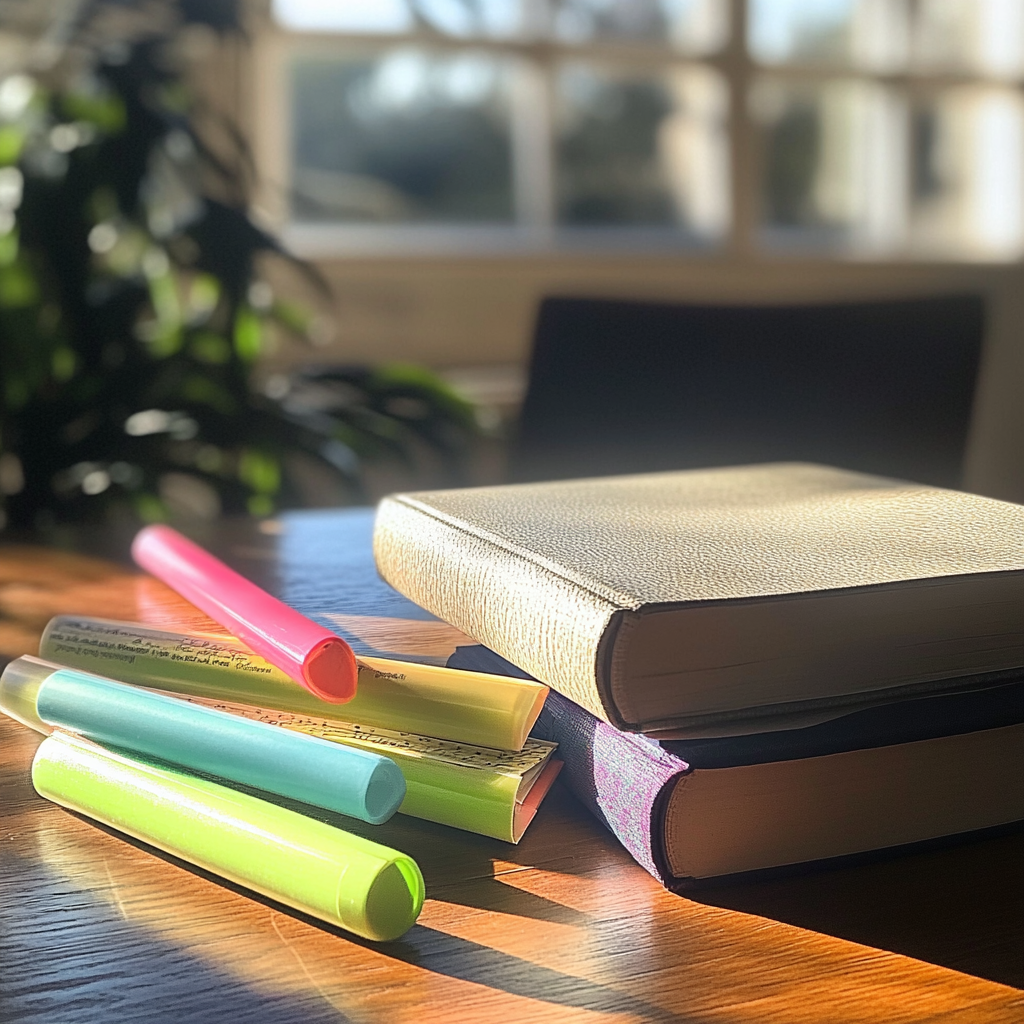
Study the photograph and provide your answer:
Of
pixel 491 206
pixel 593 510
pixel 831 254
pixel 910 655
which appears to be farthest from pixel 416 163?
pixel 910 655

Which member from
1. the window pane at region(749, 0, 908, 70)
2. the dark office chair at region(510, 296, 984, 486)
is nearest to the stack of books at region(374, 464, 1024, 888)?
the dark office chair at region(510, 296, 984, 486)

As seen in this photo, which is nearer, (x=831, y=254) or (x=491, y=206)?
(x=491, y=206)

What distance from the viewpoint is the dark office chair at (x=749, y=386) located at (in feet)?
4.33

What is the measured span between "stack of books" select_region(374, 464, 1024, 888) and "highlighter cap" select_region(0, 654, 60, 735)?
16 centimetres

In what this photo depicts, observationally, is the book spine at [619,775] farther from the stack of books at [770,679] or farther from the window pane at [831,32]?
the window pane at [831,32]

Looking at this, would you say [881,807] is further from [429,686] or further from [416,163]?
[416,163]

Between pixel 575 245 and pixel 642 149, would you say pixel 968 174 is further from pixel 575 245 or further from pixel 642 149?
pixel 575 245

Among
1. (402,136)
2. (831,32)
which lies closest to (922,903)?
(402,136)

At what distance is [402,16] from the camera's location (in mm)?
2168

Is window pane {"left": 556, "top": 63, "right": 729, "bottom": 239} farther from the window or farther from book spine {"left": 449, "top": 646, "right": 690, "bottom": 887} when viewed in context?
book spine {"left": 449, "top": 646, "right": 690, "bottom": 887}

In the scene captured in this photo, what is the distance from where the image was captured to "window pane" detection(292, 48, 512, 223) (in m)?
2.20

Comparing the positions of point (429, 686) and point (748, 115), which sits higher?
point (748, 115)

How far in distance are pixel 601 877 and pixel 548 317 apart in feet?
3.54

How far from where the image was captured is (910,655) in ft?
1.16
